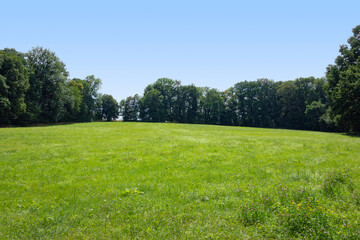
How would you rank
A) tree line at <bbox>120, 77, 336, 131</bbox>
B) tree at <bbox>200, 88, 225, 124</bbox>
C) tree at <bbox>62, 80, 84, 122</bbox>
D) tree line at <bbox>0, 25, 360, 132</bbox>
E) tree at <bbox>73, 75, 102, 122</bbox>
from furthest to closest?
tree at <bbox>200, 88, 225, 124</bbox> → tree line at <bbox>120, 77, 336, 131</bbox> → tree at <bbox>73, 75, 102, 122</bbox> → tree at <bbox>62, 80, 84, 122</bbox> → tree line at <bbox>0, 25, 360, 132</bbox>

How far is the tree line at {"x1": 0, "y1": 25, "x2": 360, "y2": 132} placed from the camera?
141 ft

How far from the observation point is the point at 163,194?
7.89m

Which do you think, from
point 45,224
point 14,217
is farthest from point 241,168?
point 14,217

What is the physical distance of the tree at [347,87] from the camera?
36031mm

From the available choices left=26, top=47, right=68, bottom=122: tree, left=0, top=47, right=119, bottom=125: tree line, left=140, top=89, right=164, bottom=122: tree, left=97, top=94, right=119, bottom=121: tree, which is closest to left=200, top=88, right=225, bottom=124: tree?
left=140, top=89, right=164, bottom=122: tree

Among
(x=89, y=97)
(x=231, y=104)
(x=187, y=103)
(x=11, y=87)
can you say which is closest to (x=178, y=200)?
(x=11, y=87)

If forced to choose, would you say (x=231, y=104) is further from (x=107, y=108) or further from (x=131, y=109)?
(x=107, y=108)

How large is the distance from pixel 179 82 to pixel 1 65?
8386 centimetres

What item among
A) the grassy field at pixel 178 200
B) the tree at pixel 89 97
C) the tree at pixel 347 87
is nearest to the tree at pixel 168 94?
the tree at pixel 89 97

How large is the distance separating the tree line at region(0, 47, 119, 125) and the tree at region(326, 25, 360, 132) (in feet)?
233

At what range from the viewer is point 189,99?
109250 millimetres

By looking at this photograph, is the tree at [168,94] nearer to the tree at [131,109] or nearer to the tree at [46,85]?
the tree at [131,109]

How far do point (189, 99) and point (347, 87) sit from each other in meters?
77.7

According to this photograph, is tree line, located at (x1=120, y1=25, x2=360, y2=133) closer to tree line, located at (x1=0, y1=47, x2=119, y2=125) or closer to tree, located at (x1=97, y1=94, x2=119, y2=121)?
tree, located at (x1=97, y1=94, x2=119, y2=121)
